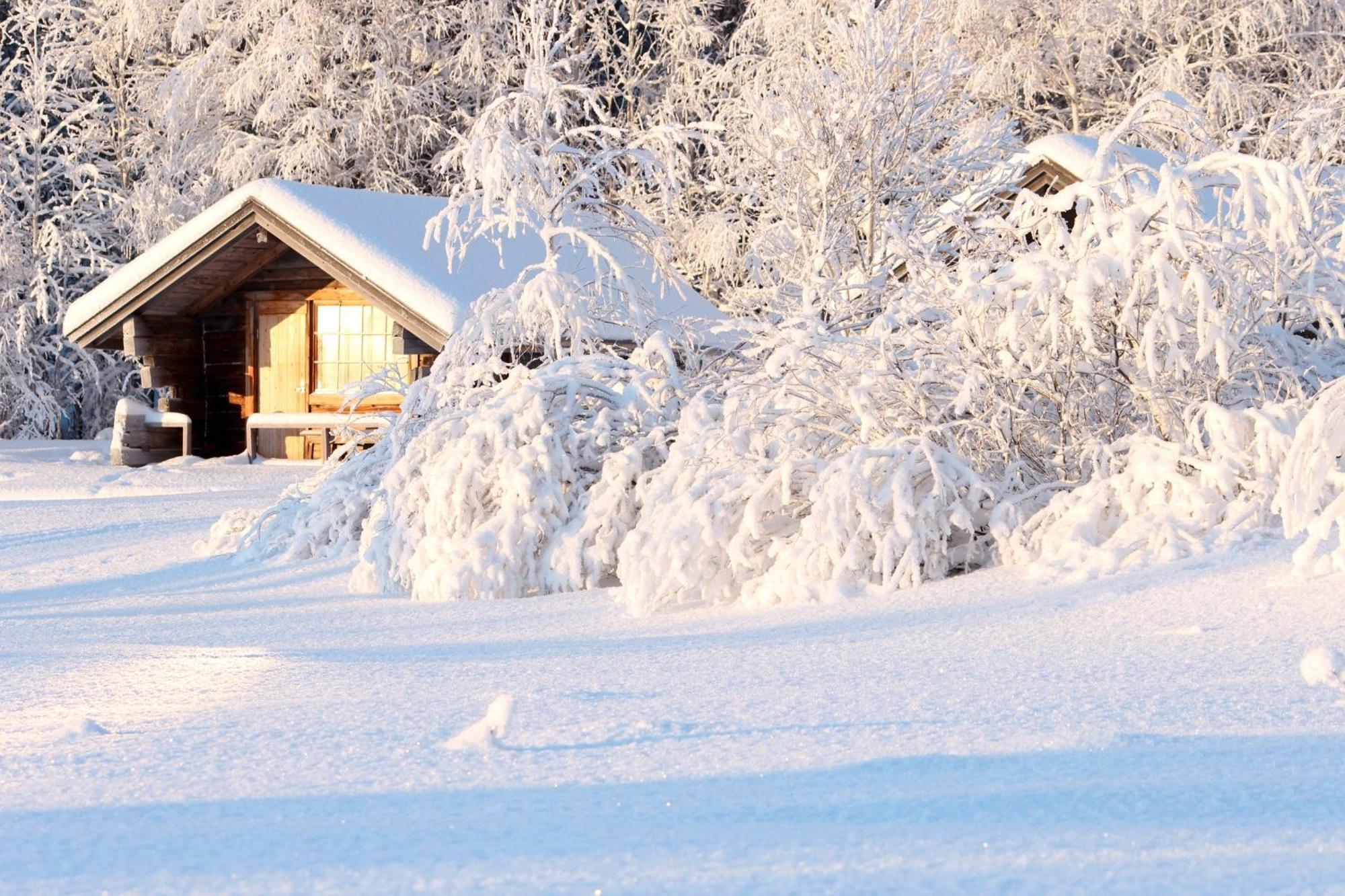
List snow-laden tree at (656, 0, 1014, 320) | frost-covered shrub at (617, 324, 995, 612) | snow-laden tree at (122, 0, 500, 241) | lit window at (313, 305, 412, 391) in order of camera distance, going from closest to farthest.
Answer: frost-covered shrub at (617, 324, 995, 612)
snow-laden tree at (656, 0, 1014, 320)
lit window at (313, 305, 412, 391)
snow-laden tree at (122, 0, 500, 241)

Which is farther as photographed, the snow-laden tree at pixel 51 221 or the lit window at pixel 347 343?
the snow-laden tree at pixel 51 221

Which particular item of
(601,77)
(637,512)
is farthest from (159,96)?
(637,512)

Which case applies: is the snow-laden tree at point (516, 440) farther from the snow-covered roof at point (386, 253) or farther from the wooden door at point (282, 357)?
the wooden door at point (282, 357)

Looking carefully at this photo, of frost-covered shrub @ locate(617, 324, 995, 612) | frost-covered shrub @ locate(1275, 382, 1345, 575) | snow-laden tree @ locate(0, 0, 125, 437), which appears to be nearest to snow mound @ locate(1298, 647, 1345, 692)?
frost-covered shrub @ locate(1275, 382, 1345, 575)

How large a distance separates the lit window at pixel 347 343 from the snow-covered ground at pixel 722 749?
1226 cm

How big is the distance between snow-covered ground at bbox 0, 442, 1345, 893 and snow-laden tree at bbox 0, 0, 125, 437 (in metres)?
20.9

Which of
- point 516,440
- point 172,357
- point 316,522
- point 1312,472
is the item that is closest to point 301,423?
point 172,357

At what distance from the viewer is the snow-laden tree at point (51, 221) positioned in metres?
26.2

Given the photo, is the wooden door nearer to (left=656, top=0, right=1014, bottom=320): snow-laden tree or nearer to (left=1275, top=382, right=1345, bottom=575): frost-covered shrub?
(left=656, top=0, right=1014, bottom=320): snow-laden tree

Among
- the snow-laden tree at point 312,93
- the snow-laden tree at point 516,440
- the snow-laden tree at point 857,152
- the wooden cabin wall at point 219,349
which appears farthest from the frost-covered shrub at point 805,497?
the snow-laden tree at point 312,93

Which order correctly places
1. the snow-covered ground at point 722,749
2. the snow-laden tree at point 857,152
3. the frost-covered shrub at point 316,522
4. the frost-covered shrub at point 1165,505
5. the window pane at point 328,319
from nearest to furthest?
the snow-covered ground at point 722,749 < the frost-covered shrub at point 1165,505 < the frost-covered shrub at point 316,522 < the snow-laden tree at point 857,152 < the window pane at point 328,319

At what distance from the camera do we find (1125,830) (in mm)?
3270

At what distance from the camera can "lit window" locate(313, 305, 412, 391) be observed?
19125 millimetres

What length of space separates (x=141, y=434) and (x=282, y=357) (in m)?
1.93
